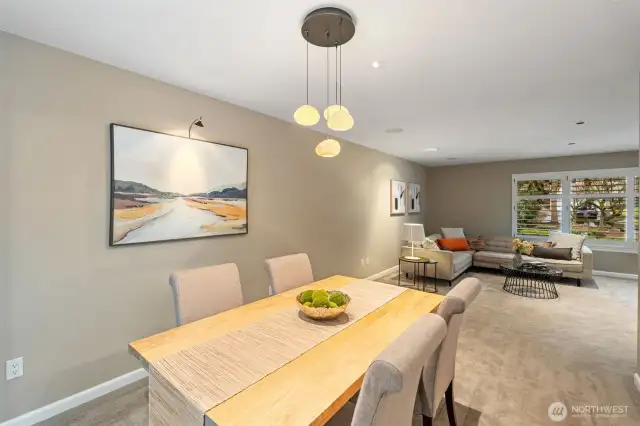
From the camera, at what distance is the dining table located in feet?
3.18

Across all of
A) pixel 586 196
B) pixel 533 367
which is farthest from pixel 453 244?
pixel 533 367

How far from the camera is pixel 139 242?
7.68 ft

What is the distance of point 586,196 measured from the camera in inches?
232

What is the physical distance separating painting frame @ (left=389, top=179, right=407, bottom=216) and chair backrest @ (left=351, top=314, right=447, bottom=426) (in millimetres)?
5028

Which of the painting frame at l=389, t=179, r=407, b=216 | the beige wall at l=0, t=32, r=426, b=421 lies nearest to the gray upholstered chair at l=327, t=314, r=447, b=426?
the beige wall at l=0, t=32, r=426, b=421

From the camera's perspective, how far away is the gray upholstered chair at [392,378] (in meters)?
0.81

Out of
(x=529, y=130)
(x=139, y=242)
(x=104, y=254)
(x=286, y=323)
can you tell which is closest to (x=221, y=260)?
(x=139, y=242)

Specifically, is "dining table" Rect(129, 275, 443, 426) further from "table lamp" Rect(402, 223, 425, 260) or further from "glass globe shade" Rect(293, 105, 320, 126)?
"table lamp" Rect(402, 223, 425, 260)

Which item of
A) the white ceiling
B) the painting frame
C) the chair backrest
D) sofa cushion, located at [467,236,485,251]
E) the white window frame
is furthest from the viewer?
sofa cushion, located at [467,236,485,251]

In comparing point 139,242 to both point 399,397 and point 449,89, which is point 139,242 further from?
point 449,89

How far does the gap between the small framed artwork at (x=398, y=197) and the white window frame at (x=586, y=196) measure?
8.13ft

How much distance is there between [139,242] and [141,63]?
1.33m

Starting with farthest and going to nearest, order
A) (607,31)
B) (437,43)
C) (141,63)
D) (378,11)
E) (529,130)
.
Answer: (529,130), (141,63), (437,43), (607,31), (378,11)

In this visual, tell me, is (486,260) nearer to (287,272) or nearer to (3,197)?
(287,272)
